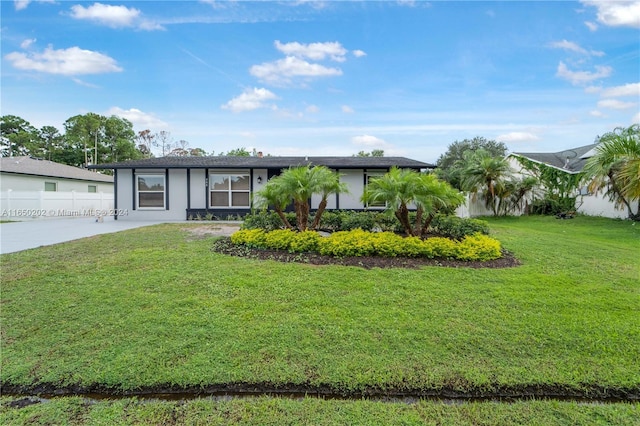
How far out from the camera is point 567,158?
18734 millimetres

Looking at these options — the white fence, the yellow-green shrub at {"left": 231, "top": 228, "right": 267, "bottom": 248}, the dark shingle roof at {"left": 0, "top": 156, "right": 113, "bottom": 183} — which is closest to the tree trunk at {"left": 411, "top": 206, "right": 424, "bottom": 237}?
the yellow-green shrub at {"left": 231, "top": 228, "right": 267, "bottom": 248}

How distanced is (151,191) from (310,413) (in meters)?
15.1

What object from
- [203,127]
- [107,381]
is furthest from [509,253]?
[203,127]

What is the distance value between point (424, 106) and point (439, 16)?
606cm

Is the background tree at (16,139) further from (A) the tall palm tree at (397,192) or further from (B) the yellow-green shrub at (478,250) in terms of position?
(B) the yellow-green shrub at (478,250)

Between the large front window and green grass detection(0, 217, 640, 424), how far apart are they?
943cm

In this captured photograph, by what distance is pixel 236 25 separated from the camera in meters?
11.0

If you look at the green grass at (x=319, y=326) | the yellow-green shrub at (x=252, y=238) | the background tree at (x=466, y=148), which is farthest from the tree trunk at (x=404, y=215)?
the background tree at (x=466, y=148)

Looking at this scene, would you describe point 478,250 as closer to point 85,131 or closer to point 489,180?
point 489,180

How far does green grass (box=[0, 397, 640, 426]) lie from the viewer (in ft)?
6.69

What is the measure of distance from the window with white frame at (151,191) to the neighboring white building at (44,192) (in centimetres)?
496

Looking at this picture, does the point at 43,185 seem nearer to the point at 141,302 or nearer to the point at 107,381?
the point at 141,302

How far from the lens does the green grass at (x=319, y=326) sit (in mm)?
2500

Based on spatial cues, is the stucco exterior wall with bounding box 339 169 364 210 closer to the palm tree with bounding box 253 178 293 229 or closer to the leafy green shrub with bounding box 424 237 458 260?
the palm tree with bounding box 253 178 293 229
